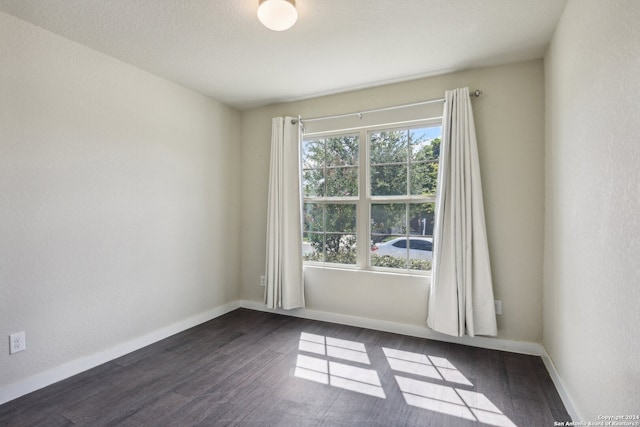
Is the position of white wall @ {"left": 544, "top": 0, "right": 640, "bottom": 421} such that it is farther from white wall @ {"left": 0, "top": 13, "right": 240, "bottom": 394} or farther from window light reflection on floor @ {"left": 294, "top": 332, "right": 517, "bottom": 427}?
white wall @ {"left": 0, "top": 13, "right": 240, "bottom": 394}

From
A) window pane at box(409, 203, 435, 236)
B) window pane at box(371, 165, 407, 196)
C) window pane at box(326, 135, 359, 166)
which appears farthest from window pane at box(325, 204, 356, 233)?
window pane at box(409, 203, 435, 236)

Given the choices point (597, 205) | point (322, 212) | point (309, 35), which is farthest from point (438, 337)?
point (309, 35)

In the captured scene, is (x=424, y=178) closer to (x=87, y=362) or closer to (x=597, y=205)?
(x=597, y=205)

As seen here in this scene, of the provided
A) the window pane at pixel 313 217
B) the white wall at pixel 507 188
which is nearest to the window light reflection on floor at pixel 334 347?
the white wall at pixel 507 188

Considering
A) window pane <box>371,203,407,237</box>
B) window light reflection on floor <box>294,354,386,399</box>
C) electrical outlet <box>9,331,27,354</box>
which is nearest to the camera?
electrical outlet <box>9,331,27,354</box>

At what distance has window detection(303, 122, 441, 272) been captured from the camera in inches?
121

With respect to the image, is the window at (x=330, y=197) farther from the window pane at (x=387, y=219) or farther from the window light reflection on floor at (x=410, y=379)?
the window light reflection on floor at (x=410, y=379)

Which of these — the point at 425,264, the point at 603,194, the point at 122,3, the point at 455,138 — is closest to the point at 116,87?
the point at 122,3

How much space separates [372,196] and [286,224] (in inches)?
38.7

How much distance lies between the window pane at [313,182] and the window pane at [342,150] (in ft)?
0.59

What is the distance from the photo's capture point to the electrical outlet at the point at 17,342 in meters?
2.04

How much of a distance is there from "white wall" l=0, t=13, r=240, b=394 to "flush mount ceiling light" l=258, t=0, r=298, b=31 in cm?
156

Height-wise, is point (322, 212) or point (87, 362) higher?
point (322, 212)

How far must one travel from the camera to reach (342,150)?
346 cm
